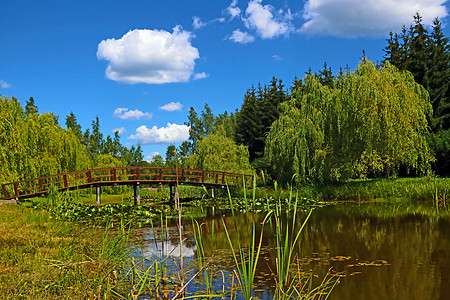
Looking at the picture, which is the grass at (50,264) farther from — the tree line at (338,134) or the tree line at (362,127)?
the tree line at (362,127)

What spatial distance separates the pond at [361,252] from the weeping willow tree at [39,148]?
8.74 meters

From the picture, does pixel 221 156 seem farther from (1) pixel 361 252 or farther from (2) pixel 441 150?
(1) pixel 361 252

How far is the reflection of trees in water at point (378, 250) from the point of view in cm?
562

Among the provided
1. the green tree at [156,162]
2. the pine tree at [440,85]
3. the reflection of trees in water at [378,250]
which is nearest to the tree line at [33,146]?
the reflection of trees in water at [378,250]

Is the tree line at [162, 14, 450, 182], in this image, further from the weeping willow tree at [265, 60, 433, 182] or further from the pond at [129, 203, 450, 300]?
the pond at [129, 203, 450, 300]

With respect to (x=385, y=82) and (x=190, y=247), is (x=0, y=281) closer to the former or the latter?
(x=190, y=247)

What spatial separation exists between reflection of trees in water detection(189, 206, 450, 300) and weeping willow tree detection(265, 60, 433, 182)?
5.44m

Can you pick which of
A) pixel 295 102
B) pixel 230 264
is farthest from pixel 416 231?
pixel 295 102

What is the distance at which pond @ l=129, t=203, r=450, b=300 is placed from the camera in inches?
220

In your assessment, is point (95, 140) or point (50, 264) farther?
point (95, 140)

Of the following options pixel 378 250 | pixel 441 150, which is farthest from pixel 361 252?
pixel 441 150

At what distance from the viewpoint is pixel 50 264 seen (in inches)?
168

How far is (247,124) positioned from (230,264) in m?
31.5

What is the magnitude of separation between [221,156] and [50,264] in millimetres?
23319
